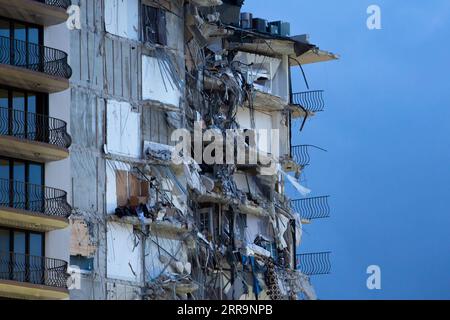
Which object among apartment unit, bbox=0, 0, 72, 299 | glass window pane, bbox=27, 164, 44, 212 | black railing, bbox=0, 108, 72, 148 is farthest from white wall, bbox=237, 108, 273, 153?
glass window pane, bbox=27, 164, 44, 212

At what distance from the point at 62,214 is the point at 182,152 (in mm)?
11364

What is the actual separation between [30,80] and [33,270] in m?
7.81

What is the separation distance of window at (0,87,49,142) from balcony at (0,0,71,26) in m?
3.07

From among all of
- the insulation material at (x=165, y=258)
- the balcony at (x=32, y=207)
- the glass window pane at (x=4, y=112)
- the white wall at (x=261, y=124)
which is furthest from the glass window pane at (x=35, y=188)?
the white wall at (x=261, y=124)

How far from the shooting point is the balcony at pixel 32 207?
8288 centimetres

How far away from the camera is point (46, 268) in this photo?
84125mm

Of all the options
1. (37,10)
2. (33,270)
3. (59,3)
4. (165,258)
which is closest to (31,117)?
(37,10)

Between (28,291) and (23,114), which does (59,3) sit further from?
(28,291)

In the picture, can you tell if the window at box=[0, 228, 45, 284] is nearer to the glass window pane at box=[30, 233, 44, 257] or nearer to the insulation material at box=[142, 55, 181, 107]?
the glass window pane at box=[30, 233, 44, 257]

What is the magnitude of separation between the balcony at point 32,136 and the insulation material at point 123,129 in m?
4.67

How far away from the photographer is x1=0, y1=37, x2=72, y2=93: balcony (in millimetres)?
83875
